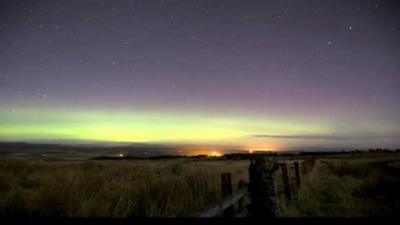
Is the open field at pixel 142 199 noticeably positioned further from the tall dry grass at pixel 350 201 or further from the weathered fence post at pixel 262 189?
the weathered fence post at pixel 262 189

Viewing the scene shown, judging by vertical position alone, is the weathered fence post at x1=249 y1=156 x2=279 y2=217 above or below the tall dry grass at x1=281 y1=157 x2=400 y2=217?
above

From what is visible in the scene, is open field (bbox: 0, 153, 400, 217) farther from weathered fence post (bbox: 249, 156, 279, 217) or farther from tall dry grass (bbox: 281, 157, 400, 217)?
weathered fence post (bbox: 249, 156, 279, 217)

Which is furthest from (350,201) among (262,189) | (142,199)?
(142,199)

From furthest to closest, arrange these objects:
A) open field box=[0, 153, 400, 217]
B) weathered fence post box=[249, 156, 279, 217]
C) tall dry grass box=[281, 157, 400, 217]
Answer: tall dry grass box=[281, 157, 400, 217]
open field box=[0, 153, 400, 217]
weathered fence post box=[249, 156, 279, 217]

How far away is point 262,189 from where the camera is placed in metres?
5.53

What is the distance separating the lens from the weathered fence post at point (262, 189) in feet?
18.0

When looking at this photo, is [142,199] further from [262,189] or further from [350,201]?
[350,201]

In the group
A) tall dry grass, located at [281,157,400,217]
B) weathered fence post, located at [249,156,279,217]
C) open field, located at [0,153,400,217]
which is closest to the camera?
weathered fence post, located at [249,156,279,217]

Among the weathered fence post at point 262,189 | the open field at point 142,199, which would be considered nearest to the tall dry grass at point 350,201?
the open field at point 142,199

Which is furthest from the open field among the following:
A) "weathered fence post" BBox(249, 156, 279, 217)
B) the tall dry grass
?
"weathered fence post" BBox(249, 156, 279, 217)

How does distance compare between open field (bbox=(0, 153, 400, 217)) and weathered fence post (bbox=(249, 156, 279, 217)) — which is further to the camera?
open field (bbox=(0, 153, 400, 217))

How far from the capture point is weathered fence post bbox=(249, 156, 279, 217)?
548 cm

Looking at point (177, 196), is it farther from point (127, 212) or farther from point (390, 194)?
point (390, 194)

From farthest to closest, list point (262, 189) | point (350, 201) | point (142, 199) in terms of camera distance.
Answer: point (350, 201)
point (142, 199)
point (262, 189)
